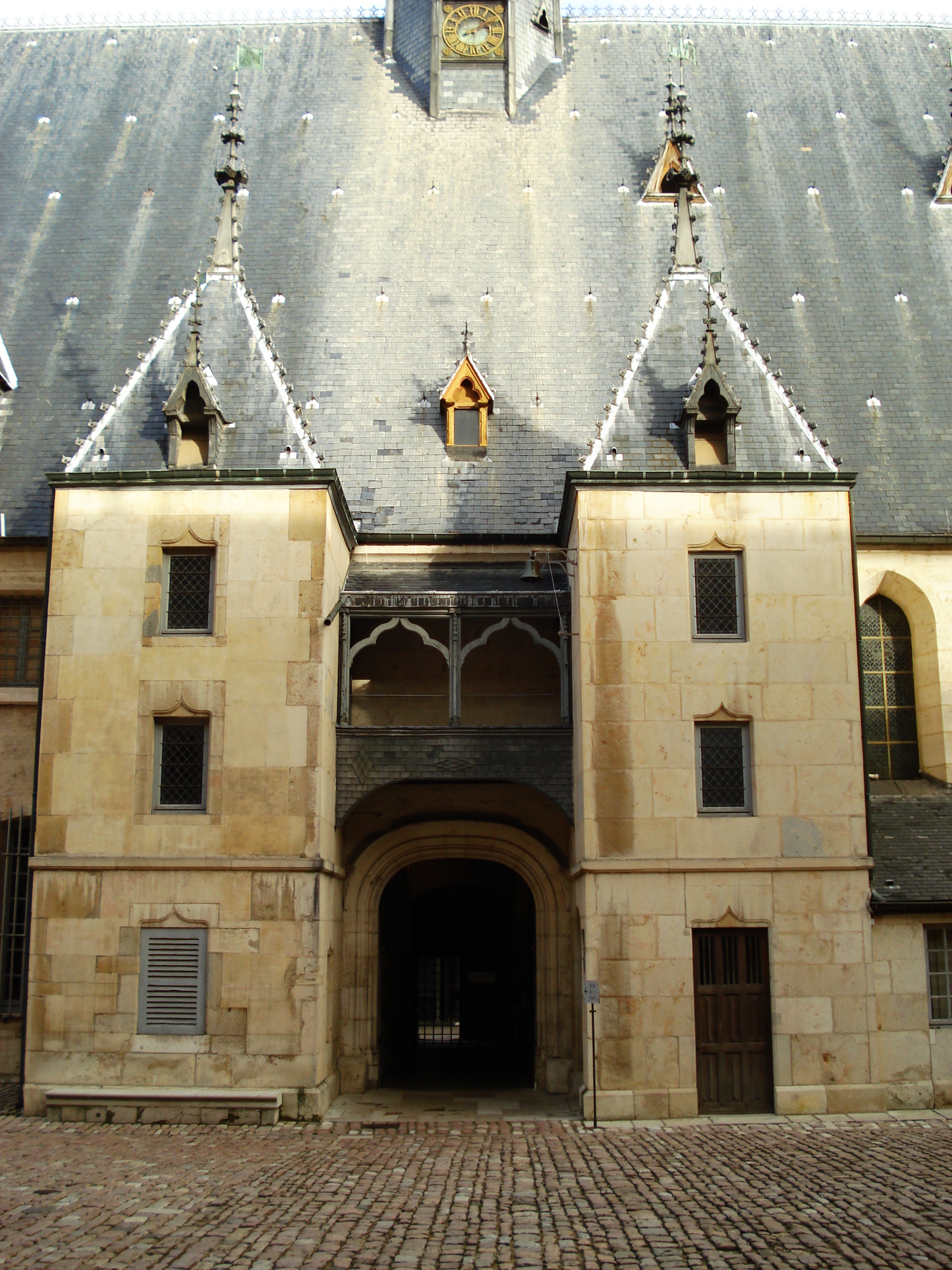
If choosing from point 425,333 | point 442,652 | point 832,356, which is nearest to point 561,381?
point 425,333

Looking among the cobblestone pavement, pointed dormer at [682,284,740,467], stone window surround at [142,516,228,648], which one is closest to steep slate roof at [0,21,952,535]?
pointed dormer at [682,284,740,467]

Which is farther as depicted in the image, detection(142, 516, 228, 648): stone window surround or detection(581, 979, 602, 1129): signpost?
detection(142, 516, 228, 648): stone window surround

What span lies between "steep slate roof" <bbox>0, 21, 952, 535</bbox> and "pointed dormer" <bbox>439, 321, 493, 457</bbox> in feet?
0.96

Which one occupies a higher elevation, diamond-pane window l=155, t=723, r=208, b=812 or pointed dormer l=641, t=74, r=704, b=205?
pointed dormer l=641, t=74, r=704, b=205

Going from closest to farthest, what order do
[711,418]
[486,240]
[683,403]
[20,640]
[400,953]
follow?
[711,418] → [683,403] → [20,640] → [400,953] → [486,240]

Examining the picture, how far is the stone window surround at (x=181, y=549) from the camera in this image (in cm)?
1636

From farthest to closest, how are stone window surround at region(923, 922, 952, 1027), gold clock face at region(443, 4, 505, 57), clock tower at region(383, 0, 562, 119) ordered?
gold clock face at region(443, 4, 505, 57)
clock tower at region(383, 0, 562, 119)
stone window surround at region(923, 922, 952, 1027)

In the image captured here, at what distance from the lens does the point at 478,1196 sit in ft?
37.2

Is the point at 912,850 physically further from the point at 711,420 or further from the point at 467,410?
the point at 467,410

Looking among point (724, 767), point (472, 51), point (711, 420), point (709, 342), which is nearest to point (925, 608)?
point (711, 420)

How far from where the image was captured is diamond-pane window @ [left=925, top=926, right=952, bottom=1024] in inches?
625

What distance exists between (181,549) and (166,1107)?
7.49 m

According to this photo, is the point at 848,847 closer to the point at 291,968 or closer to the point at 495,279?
the point at 291,968

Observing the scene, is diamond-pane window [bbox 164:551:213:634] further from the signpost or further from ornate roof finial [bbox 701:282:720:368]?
ornate roof finial [bbox 701:282:720:368]
